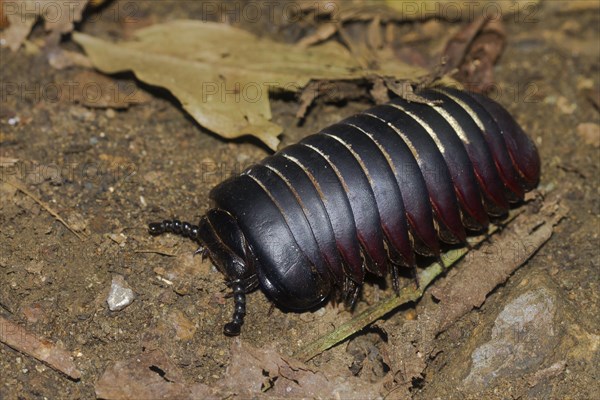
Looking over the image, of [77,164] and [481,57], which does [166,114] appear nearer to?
[77,164]

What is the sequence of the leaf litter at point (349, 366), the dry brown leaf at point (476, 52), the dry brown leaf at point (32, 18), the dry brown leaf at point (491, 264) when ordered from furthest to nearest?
1. the dry brown leaf at point (476, 52)
2. the dry brown leaf at point (32, 18)
3. the dry brown leaf at point (491, 264)
4. the leaf litter at point (349, 366)

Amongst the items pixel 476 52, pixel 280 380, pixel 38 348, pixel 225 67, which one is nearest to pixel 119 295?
pixel 38 348

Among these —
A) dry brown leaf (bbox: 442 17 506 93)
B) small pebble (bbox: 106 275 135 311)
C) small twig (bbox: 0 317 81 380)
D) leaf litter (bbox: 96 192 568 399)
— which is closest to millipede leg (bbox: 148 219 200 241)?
small pebble (bbox: 106 275 135 311)

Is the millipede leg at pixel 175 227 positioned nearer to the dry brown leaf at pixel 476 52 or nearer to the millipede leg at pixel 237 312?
the millipede leg at pixel 237 312

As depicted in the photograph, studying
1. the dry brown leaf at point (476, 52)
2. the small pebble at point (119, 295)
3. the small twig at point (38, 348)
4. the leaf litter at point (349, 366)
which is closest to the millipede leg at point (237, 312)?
the leaf litter at point (349, 366)

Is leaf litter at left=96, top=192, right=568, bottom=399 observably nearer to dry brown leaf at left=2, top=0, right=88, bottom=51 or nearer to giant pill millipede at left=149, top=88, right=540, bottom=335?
giant pill millipede at left=149, top=88, right=540, bottom=335

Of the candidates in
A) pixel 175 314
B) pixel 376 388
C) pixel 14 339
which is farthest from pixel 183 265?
pixel 376 388
